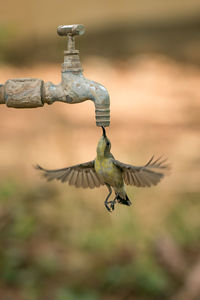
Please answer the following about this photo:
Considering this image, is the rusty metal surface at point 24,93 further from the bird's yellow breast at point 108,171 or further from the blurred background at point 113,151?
the blurred background at point 113,151

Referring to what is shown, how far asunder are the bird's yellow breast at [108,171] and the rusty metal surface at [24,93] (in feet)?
0.81

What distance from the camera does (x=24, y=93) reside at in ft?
4.65

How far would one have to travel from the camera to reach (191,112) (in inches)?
189

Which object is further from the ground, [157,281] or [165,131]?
[165,131]

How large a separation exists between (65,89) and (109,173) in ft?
0.86

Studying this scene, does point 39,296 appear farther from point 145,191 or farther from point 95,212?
point 145,191

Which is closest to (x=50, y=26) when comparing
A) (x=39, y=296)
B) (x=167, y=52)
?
(x=167, y=52)

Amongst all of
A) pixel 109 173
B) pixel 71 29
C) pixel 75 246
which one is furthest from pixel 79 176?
pixel 75 246

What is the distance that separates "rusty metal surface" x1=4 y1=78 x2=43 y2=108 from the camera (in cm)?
141

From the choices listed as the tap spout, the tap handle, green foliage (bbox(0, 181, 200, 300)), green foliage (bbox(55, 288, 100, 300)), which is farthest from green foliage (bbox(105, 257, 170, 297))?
the tap handle

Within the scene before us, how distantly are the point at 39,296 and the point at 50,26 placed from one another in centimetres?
293

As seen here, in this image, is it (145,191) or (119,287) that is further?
(145,191)

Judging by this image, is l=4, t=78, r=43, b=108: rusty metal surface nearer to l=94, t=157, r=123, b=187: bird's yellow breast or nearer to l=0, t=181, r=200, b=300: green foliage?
l=94, t=157, r=123, b=187: bird's yellow breast

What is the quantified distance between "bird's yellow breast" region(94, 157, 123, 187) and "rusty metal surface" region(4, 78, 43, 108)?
247 mm
